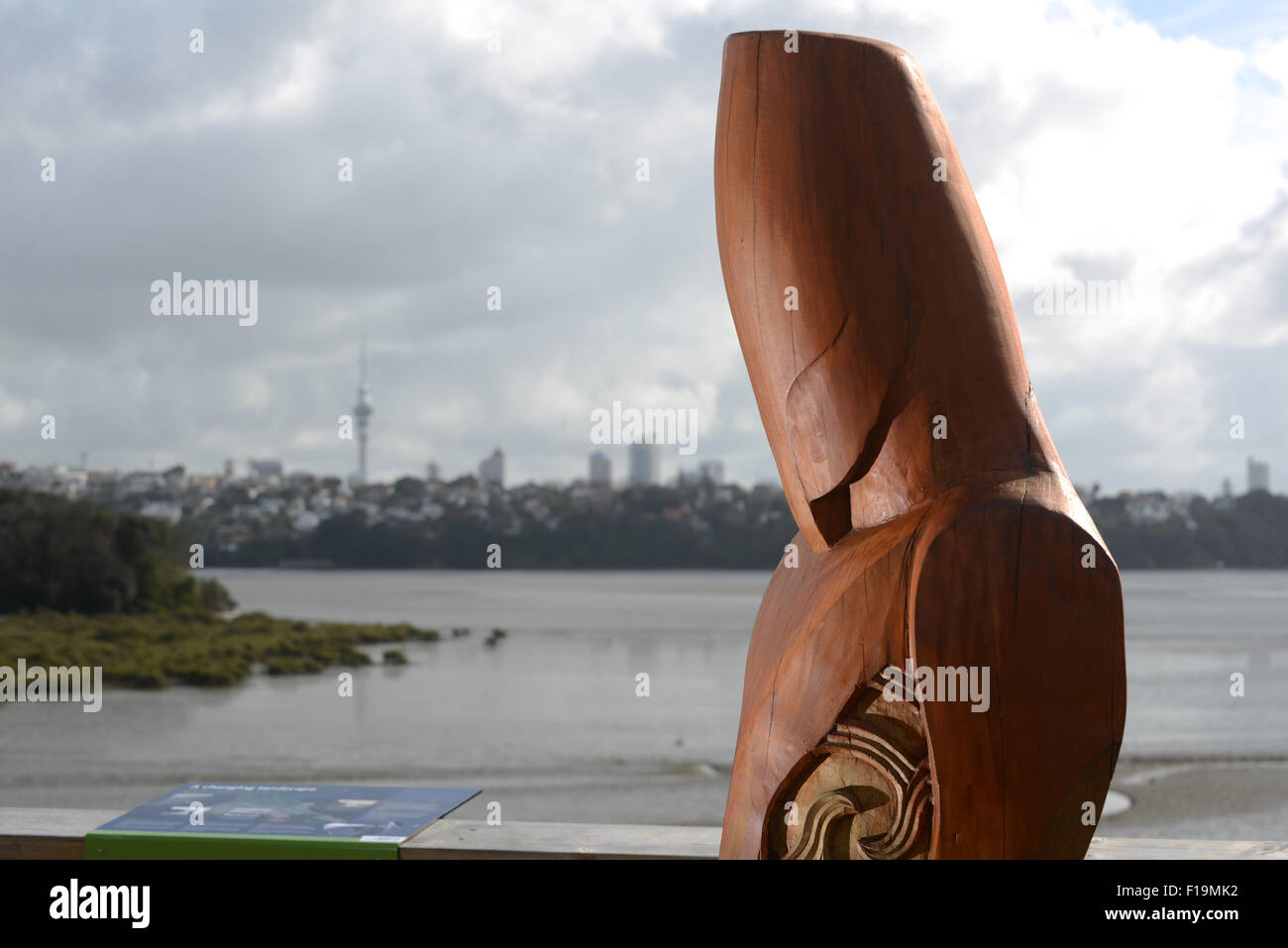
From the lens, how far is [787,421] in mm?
1856

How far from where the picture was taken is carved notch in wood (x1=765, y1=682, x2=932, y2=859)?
167 cm

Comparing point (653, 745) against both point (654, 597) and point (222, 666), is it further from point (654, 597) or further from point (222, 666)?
point (654, 597)

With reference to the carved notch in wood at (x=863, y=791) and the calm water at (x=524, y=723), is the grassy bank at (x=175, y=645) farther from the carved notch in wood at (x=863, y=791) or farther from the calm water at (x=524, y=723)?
the carved notch in wood at (x=863, y=791)

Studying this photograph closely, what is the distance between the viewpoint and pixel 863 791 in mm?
1709

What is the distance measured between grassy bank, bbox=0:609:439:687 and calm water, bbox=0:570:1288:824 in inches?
15.1

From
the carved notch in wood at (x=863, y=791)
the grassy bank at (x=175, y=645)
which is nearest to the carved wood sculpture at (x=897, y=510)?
the carved notch in wood at (x=863, y=791)

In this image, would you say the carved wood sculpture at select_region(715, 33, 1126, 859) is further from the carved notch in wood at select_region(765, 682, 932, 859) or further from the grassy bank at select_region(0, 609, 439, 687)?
the grassy bank at select_region(0, 609, 439, 687)

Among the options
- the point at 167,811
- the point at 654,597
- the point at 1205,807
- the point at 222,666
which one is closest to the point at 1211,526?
the point at 1205,807

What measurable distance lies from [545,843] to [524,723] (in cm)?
1423

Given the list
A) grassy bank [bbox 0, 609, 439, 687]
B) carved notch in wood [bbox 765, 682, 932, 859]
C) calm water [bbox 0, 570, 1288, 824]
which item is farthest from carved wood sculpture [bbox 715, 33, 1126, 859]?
grassy bank [bbox 0, 609, 439, 687]

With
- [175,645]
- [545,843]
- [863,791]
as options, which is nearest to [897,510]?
[863,791]

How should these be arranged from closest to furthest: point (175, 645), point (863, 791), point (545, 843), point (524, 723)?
point (863, 791), point (545, 843), point (524, 723), point (175, 645)

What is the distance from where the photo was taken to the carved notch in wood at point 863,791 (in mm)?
1665

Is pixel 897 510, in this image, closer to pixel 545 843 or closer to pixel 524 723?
pixel 545 843
